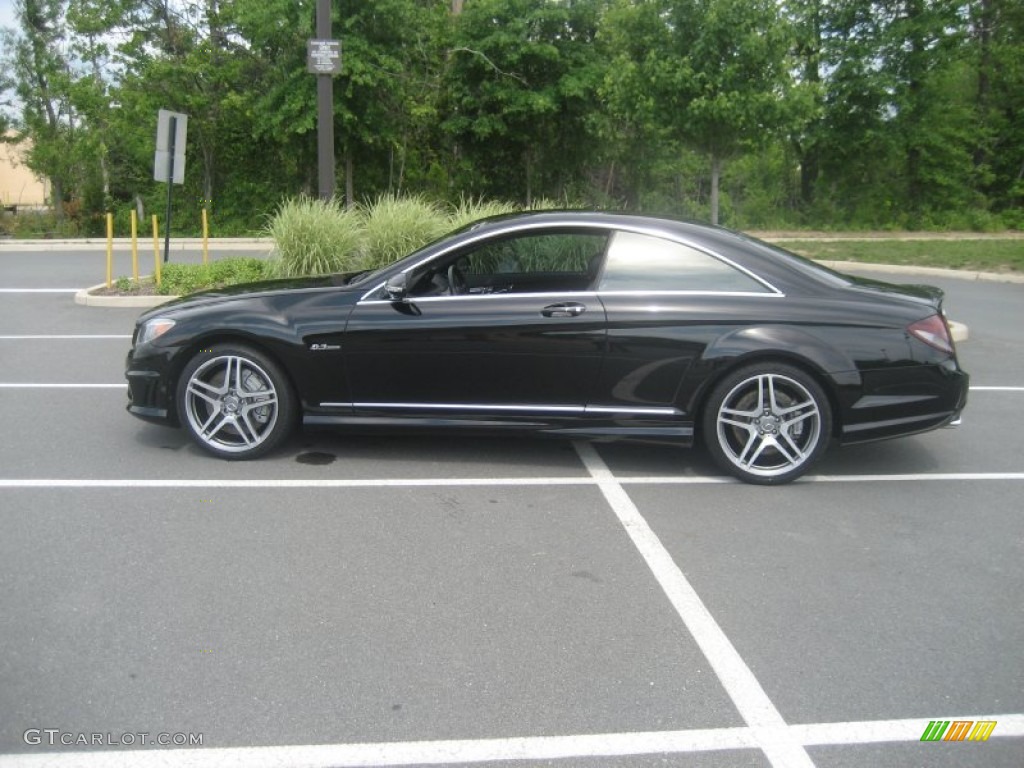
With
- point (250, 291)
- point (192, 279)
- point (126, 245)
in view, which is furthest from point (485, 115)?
point (250, 291)

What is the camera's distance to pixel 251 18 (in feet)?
75.0

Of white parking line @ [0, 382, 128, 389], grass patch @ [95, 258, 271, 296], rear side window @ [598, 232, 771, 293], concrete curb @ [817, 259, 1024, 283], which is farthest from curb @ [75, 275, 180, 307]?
concrete curb @ [817, 259, 1024, 283]

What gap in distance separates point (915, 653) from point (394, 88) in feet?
74.6

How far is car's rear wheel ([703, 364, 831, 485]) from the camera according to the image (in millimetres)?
5238

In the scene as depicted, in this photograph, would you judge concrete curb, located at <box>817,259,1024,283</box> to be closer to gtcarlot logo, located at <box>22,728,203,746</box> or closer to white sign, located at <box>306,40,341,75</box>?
white sign, located at <box>306,40,341,75</box>

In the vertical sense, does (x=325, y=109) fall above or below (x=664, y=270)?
above

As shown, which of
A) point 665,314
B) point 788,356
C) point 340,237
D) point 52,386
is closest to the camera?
point 788,356

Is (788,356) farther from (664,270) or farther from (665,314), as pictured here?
(664,270)

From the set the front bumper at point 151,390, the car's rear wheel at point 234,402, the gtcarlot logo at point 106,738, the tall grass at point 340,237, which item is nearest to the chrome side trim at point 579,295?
the car's rear wheel at point 234,402

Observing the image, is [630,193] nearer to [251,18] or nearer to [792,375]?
[251,18]

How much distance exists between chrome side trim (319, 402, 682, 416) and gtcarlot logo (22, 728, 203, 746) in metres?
2.80

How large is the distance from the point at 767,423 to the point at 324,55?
9.91 meters

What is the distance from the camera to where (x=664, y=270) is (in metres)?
5.46

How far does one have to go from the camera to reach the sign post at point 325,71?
12.9 meters
